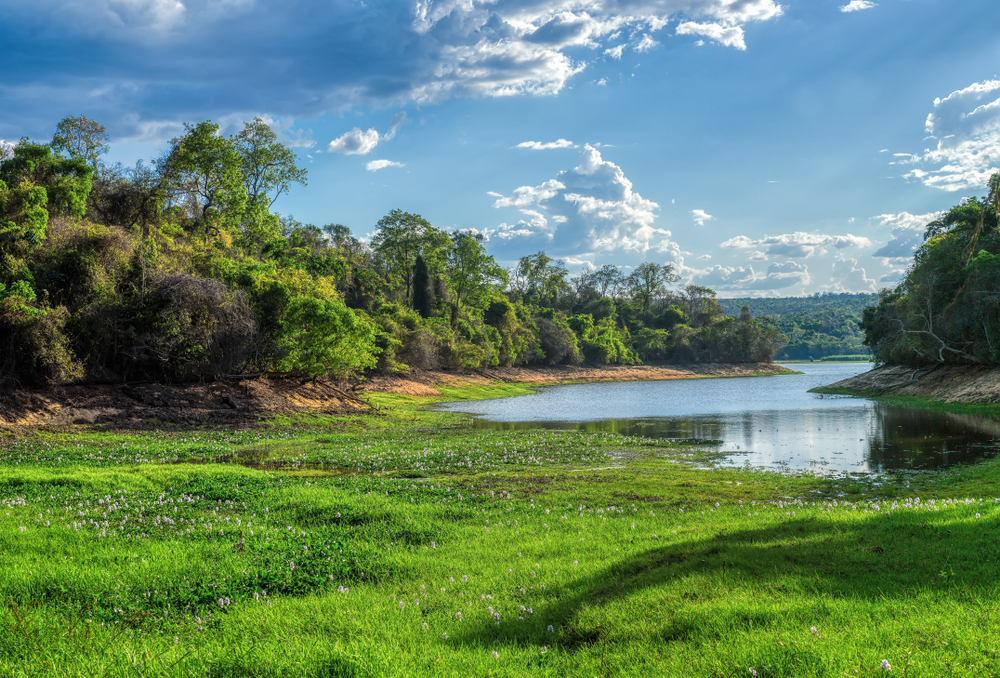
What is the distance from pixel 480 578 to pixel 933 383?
56.0m

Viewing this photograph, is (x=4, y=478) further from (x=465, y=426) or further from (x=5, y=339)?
(x=465, y=426)

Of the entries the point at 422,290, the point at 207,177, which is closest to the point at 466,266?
the point at 422,290

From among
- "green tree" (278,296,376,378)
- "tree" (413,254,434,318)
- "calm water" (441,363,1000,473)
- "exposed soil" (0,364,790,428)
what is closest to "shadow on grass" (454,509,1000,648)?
"calm water" (441,363,1000,473)

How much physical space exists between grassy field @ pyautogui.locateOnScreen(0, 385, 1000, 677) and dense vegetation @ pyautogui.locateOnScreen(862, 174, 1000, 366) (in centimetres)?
3700

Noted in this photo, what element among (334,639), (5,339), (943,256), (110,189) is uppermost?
(110,189)

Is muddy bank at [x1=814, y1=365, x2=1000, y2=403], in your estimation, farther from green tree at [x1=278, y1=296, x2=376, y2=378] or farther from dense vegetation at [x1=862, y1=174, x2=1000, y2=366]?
green tree at [x1=278, y1=296, x2=376, y2=378]

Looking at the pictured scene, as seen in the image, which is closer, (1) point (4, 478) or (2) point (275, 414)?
(1) point (4, 478)

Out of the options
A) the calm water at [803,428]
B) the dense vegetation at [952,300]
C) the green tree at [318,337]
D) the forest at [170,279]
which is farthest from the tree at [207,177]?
the dense vegetation at [952,300]

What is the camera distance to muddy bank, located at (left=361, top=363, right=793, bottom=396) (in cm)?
6275

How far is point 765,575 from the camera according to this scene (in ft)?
22.8

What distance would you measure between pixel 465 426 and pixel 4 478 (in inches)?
963

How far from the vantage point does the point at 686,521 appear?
435 inches

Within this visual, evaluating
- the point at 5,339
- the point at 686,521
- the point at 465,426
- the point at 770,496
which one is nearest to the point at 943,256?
the point at 465,426

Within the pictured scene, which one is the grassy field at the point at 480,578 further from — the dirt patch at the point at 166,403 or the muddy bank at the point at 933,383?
the muddy bank at the point at 933,383
